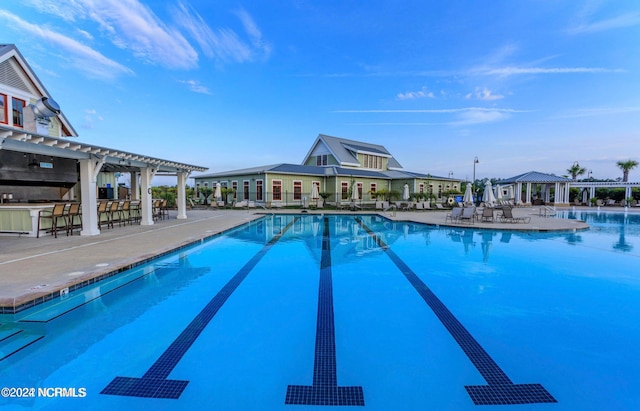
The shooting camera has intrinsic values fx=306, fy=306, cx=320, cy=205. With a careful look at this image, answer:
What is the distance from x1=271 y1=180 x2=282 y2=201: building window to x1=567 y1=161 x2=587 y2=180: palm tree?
119 feet

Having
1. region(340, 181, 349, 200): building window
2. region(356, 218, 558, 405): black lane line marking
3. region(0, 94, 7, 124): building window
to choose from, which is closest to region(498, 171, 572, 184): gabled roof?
region(340, 181, 349, 200): building window

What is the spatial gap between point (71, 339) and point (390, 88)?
63.9ft

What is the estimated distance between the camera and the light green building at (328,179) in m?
22.6

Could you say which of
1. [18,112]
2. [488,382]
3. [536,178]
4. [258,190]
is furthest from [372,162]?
[488,382]

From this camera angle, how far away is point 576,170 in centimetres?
3678

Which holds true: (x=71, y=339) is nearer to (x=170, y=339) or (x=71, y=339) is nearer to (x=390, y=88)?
(x=170, y=339)

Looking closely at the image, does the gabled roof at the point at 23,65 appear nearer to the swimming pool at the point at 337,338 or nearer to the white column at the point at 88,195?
the white column at the point at 88,195

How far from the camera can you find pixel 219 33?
15.7 metres

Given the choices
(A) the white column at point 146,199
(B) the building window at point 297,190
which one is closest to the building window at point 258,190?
(B) the building window at point 297,190

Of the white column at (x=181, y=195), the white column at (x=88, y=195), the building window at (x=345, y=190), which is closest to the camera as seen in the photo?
the white column at (x=88, y=195)

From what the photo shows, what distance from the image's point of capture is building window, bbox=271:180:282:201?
2223 centimetres

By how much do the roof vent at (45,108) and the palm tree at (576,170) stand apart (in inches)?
1873

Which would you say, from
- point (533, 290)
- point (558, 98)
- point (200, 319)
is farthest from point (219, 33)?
point (558, 98)

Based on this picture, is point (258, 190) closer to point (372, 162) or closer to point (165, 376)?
point (372, 162)
